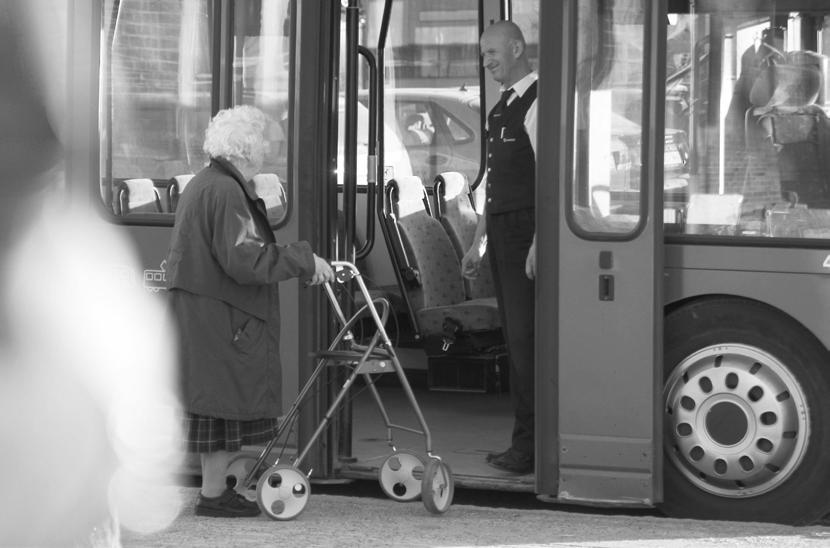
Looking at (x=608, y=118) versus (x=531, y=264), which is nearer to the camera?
(x=608, y=118)

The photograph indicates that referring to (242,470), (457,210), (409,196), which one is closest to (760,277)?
(242,470)

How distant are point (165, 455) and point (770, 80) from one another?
3.04m

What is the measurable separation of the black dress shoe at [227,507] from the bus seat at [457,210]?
10.7 ft

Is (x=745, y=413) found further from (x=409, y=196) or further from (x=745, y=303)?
(x=409, y=196)

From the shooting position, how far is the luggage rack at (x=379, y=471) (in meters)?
6.00

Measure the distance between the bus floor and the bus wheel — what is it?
756mm

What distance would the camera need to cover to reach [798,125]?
19.7ft

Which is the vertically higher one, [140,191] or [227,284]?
[140,191]

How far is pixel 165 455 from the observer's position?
21.9 ft

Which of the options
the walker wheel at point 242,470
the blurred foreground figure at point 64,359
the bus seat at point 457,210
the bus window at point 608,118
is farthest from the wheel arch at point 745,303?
the bus seat at point 457,210

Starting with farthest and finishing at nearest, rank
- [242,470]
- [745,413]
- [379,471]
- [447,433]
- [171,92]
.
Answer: [447,433] → [171,92] → [379,471] → [242,470] → [745,413]

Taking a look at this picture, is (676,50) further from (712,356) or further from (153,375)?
(153,375)

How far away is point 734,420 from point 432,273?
10.1 feet

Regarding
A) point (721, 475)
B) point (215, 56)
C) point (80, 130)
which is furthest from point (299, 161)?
point (721, 475)
